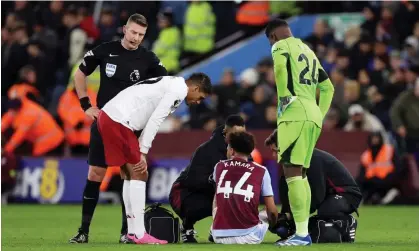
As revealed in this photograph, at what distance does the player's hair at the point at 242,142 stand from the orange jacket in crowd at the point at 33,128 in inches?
399

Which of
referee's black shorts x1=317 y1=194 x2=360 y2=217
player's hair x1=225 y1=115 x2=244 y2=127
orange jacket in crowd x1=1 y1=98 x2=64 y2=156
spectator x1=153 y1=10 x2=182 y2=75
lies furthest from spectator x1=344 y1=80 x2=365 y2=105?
player's hair x1=225 y1=115 x2=244 y2=127

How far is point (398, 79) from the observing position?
21.5 meters

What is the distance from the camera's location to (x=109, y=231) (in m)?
14.0

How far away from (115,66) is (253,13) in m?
13.1

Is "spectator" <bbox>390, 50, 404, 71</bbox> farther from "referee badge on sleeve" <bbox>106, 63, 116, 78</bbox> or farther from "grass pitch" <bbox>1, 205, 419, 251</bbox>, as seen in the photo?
"referee badge on sleeve" <bbox>106, 63, 116, 78</bbox>

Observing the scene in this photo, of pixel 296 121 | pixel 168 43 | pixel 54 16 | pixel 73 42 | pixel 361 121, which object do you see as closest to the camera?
pixel 296 121

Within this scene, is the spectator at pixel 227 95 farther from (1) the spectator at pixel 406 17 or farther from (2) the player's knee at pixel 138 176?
(2) the player's knee at pixel 138 176

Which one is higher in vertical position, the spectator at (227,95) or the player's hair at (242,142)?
the spectator at (227,95)

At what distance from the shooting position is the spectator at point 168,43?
2400cm

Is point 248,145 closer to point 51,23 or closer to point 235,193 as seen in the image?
point 235,193

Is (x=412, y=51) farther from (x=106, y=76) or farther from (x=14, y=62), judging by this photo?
(x=106, y=76)

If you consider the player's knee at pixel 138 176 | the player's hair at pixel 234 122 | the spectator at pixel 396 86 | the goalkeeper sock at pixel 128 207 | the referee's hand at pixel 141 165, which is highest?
the spectator at pixel 396 86

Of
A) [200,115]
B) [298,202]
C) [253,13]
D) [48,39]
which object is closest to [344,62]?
[200,115]

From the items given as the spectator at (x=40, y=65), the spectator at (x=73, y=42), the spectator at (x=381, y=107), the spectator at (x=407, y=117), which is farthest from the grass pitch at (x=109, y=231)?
the spectator at (x=73, y=42)
